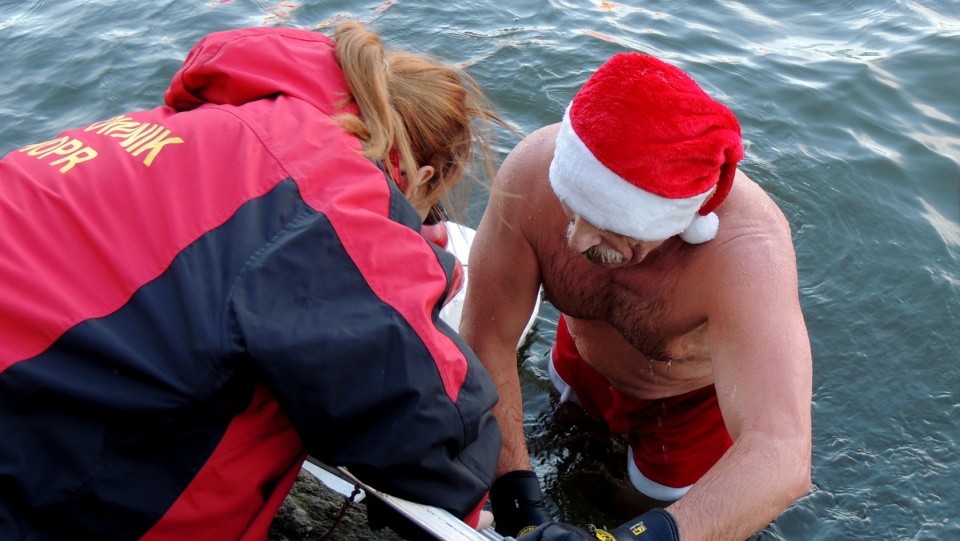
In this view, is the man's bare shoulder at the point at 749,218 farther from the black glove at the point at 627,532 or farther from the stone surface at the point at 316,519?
the stone surface at the point at 316,519

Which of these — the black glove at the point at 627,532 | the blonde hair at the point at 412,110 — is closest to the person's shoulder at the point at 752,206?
the blonde hair at the point at 412,110

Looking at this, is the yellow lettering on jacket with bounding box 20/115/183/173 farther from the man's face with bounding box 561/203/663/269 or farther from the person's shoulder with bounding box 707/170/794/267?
the person's shoulder with bounding box 707/170/794/267

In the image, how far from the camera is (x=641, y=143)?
2.27 meters

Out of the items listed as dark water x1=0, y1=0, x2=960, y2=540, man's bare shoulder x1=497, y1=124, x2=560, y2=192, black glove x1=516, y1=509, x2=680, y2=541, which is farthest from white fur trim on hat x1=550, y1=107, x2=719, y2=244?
dark water x1=0, y1=0, x2=960, y2=540

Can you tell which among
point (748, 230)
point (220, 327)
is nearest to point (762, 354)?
point (748, 230)

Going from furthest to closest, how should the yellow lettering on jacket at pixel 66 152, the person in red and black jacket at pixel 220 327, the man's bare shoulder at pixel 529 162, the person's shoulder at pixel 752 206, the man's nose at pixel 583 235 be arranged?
the man's bare shoulder at pixel 529 162
the person's shoulder at pixel 752 206
the man's nose at pixel 583 235
the yellow lettering on jacket at pixel 66 152
the person in red and black jacket at pixel 220 327

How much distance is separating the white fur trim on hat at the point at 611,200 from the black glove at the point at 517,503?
1064 mm

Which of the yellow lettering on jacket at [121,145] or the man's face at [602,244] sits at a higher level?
the yellow lettering on jacket at [121,145]

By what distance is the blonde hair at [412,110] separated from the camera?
2.11 m

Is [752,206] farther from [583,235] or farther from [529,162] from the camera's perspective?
[529,162]

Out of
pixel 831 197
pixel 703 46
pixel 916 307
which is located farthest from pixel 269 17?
pixel 916 307

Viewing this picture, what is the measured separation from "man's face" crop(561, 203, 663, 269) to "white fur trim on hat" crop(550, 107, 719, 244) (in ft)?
0.17

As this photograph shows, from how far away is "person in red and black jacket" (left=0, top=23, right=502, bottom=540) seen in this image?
64.0 inches

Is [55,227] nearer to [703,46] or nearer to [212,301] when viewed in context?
[212,301]
